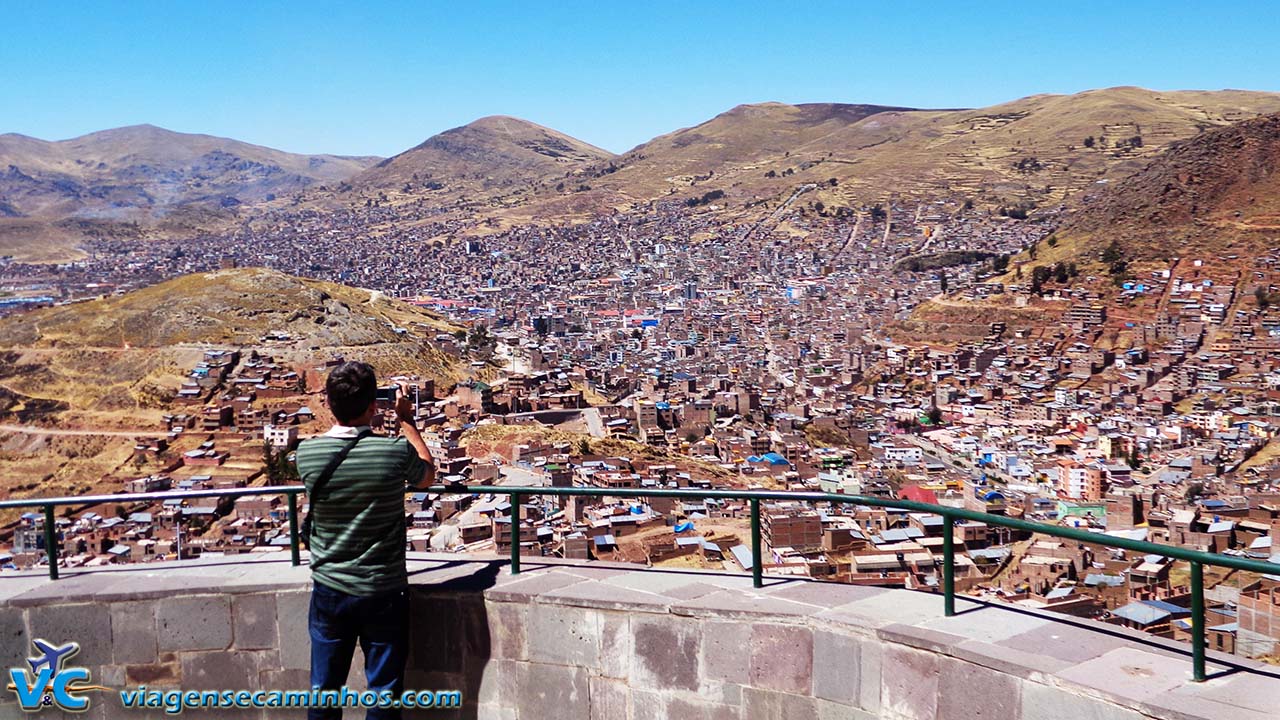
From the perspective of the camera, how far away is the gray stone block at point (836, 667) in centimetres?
262

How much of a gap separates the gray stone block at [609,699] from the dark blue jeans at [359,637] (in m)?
0.57

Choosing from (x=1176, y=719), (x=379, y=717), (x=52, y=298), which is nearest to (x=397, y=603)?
(x=379, y=717)

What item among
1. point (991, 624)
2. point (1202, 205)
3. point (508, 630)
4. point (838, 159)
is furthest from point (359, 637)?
Result: point (838, 159)

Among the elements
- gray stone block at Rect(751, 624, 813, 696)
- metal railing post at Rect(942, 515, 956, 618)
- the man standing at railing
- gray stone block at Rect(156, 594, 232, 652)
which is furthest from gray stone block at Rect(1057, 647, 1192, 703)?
gray stone block at Rect(156, 594, 232, 652)

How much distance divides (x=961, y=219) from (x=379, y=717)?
7296 cm

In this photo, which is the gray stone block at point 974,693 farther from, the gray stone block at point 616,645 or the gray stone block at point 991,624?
the gray stone block at point 616,645

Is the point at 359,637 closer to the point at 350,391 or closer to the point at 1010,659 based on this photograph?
the point at 350,391

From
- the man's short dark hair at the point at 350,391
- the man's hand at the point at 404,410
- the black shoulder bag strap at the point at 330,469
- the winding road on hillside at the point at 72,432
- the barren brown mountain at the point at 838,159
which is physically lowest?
the winding road on hillside at the point at 72,432

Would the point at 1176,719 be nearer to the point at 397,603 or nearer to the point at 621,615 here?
the point at 621,615

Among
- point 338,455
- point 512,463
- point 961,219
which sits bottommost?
point 512,463

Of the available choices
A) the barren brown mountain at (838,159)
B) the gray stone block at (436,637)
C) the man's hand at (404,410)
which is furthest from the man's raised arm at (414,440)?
the barren brown mountain at (838,159)

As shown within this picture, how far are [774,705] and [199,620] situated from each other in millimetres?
1647

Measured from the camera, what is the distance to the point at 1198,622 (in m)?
2.23

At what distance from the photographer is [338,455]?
238 cm
